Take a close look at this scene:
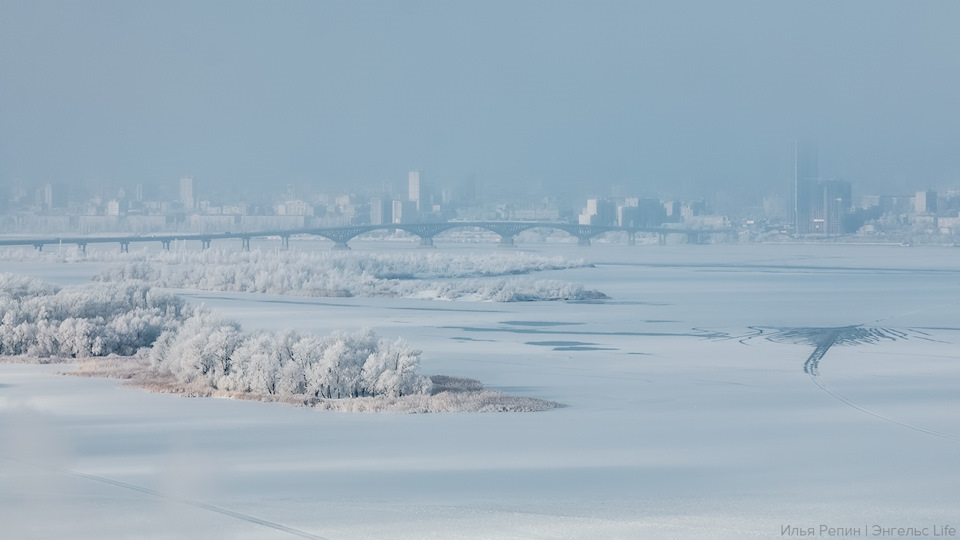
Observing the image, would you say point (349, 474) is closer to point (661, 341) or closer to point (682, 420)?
point (682, 420)

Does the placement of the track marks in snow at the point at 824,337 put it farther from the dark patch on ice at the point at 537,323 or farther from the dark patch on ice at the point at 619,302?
the dark patch on ice at the point at 619,302

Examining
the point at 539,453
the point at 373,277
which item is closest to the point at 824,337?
the point at 539,453

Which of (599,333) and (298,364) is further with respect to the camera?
(599,333)

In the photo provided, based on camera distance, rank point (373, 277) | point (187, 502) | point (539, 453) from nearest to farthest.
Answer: point (187, 502)
point (539, 453)
point (373, 277)

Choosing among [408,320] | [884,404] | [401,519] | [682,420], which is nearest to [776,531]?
[401,519]

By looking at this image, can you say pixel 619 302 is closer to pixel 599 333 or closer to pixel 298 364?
pixel 599 333

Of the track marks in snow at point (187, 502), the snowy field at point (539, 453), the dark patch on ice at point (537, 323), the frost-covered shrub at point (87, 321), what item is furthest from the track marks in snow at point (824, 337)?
the frost-covered shrub at point (87, 321)

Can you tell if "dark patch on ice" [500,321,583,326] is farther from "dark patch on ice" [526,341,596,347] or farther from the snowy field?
the snowy field
